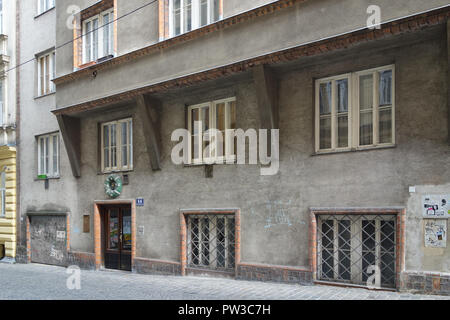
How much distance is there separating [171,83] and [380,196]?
5.70 metres

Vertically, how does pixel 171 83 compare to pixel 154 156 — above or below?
above

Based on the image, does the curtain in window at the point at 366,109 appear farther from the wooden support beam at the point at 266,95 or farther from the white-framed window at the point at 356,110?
the wooden support beam at the point at 266,95

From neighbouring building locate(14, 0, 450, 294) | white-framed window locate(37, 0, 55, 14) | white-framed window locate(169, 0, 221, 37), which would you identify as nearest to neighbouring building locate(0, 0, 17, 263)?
white-framed window locate(37, 0, 55, 14)

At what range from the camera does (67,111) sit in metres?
14.9

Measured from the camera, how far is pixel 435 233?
853 cm

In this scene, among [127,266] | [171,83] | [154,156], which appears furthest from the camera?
[127,266]

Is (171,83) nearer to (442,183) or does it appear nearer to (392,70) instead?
(392,70)

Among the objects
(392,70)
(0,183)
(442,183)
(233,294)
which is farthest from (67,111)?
(442,183)

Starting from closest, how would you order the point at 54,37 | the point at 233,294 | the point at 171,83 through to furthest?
the point at 233,294, the point at 171,83, the point at 54,37

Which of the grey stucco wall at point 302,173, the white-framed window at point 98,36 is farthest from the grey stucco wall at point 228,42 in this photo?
the grey stucco wall at point 302,173

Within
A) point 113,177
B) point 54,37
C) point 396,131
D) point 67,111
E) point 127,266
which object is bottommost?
point 127,266

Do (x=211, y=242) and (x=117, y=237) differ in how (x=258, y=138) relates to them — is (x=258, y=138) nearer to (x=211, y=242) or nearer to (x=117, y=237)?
(x=211, y=242)

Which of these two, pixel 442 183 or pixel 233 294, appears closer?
pixel 442 183

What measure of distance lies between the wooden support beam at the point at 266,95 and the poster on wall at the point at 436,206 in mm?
3526
